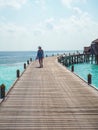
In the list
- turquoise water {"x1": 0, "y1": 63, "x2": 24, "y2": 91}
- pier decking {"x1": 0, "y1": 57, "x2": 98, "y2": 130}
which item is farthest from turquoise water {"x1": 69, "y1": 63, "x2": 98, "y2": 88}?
pier decking {"x1": 0, "y1": 57, "x2": 98, "y2": 130}

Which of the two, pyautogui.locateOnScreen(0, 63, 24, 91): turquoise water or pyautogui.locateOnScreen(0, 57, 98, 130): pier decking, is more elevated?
pyautogui.locateOnScreen(0, 57, 98, 130): pier decking

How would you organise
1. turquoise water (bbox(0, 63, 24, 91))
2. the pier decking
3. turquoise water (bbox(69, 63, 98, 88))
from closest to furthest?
the pier decking → turquoise water (bbox(0, 63, 24, 91)) → turquoise water (bbox(69, 63, 98, 88))

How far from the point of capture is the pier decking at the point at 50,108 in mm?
10718

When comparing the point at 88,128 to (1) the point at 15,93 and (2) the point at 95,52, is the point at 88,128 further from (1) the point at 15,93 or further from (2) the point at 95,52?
(2) the point at 95,52

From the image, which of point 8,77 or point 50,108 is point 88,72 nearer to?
point 8,77

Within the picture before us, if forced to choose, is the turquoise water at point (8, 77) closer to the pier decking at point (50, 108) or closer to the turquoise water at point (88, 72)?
the pier decking at point (50, 108)

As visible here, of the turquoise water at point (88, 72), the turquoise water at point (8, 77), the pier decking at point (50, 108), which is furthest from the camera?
the turquoise water at point (88, 72)

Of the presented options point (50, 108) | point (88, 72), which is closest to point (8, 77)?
point (88, 72)

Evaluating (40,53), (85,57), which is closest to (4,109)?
(40,53)

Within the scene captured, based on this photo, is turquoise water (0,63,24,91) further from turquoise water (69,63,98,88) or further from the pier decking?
turquoise water (69,63,98,88)

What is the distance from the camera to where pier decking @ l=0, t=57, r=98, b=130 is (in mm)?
10718

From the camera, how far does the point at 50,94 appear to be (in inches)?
655

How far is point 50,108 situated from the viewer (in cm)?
1316

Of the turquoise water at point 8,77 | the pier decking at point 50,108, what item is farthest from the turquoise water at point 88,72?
the pier decking at point 50,108
